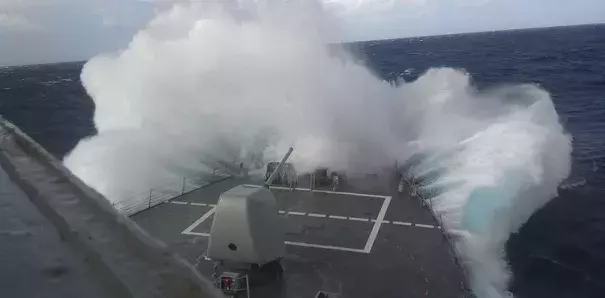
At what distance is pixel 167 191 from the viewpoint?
1859 cm

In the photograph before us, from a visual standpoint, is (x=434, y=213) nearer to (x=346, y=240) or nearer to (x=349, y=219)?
(x=349, y=219)

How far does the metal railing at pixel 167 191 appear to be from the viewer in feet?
52.7

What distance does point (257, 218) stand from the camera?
31.3ft

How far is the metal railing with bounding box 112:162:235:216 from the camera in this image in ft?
52.7

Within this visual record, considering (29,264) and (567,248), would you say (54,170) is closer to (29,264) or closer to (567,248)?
(29,264)

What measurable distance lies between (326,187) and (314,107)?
854cm

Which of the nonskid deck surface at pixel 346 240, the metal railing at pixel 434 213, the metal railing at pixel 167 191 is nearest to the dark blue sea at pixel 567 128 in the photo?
the metal railing at pixel 434 213

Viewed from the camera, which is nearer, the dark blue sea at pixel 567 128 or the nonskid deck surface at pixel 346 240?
the nonskid deck surface at pixel 346 240

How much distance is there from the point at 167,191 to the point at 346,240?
791 cm

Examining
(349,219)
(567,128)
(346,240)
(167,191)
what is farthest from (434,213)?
(567,128)

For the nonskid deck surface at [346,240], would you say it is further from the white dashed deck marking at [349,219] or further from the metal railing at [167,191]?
the metal railing at [167,191]

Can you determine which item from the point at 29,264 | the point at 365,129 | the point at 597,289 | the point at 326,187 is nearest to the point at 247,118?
the point at 365,129

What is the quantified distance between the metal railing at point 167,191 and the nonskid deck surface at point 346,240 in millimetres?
546

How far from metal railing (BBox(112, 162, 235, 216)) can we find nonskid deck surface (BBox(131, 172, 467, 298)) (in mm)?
546
